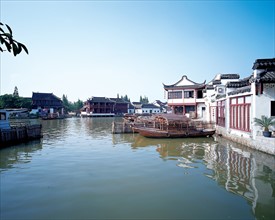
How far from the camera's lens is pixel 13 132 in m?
18.8

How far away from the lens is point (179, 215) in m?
6.08

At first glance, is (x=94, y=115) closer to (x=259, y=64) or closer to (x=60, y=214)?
(x=259, y=64)

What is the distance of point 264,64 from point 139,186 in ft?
41.6

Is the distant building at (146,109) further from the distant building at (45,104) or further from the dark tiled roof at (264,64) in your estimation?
the dark tiled roof at (264,64)

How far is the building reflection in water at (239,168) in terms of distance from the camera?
7152mm

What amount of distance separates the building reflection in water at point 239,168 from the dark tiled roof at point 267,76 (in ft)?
16.4

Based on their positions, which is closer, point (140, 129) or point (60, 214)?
point (60, 214)

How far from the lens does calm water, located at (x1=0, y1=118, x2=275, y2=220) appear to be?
6297mm

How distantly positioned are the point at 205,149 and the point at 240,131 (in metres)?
3.73

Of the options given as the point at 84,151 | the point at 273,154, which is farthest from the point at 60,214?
the point at 273,154

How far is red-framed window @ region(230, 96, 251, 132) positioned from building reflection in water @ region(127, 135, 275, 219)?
1.97 metres

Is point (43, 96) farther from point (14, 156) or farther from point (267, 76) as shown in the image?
point (267, 76)

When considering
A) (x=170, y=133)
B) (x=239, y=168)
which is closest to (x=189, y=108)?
(x=170, y=133)

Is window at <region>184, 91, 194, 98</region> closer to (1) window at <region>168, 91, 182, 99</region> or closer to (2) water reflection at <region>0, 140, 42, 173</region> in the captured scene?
(1) window at <region>168, 91, 182, 99</region>
